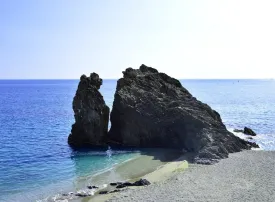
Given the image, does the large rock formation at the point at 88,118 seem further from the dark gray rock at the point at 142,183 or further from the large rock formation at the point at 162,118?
the dark gray rock at the point at 142,183

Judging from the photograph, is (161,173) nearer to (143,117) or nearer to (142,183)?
(142,183)

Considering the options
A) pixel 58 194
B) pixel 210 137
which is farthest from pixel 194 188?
pixel 210 137

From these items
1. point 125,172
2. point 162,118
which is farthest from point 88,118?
point 125,172

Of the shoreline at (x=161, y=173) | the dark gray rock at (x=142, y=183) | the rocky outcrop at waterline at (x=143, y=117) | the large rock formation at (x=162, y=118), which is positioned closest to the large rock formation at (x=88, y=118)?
A: the rocky outcrop at waterline at (x=143, y=117)

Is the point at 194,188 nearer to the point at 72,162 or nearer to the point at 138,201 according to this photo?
the point at 138,201

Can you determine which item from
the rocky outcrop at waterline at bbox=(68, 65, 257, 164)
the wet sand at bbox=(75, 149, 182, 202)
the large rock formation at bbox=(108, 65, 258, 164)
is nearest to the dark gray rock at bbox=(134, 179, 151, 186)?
the wet sand at bbox=(75, 149, 182, 202)

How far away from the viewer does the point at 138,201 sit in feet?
85.2

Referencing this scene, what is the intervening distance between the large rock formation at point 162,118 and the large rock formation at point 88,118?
6.47 ft

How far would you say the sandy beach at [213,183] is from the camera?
87.7 ft

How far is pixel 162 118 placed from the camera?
4925cm

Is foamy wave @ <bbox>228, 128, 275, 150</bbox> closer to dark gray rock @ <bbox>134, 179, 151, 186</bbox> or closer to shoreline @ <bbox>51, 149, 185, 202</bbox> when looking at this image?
shoreline @ <bbox>51, 149, 185, 202</bbox>

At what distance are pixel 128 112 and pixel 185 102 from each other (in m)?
8.51

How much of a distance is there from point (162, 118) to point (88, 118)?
429 inches

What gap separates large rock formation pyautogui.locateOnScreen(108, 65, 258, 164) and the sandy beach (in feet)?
19.7
